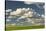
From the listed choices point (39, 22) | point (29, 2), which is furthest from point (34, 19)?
point (29, 2)

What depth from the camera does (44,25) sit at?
3.60ft

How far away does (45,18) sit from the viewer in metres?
1.10

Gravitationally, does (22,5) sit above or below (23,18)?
above

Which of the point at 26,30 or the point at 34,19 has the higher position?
the point at 34,19

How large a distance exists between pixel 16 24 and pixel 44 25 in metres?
0.34

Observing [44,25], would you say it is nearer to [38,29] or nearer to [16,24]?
[38,29]

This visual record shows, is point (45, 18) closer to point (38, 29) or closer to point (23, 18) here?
point (38, 29)

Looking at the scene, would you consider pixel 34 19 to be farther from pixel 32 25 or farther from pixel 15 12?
pixel 15 12

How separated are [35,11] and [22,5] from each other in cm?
17
